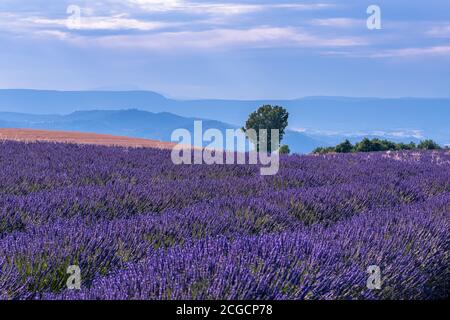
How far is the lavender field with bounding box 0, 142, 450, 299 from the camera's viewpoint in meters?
2.76

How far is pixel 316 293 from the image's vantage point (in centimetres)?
284

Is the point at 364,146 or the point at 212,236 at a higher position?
the point at 212,236

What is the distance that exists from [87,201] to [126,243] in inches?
54.5

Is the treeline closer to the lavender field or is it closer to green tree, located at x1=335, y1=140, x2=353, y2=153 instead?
green tree, located at x1=335, y1=140, x2=353, y2=153

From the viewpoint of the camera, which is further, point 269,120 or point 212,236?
point 269,120

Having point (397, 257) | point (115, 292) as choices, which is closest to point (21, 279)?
point (115, 292)

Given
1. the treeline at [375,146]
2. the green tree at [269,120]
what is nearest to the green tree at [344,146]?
the treeline at [375,146]

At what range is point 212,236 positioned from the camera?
3.94 m

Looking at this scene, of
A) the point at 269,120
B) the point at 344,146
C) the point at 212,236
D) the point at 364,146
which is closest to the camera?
the point at 212,236

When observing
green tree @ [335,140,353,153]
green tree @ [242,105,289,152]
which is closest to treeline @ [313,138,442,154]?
green tree @ [335,140,353,153]

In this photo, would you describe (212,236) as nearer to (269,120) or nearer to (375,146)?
(375,146)

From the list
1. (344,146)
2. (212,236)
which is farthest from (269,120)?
(212,236)
